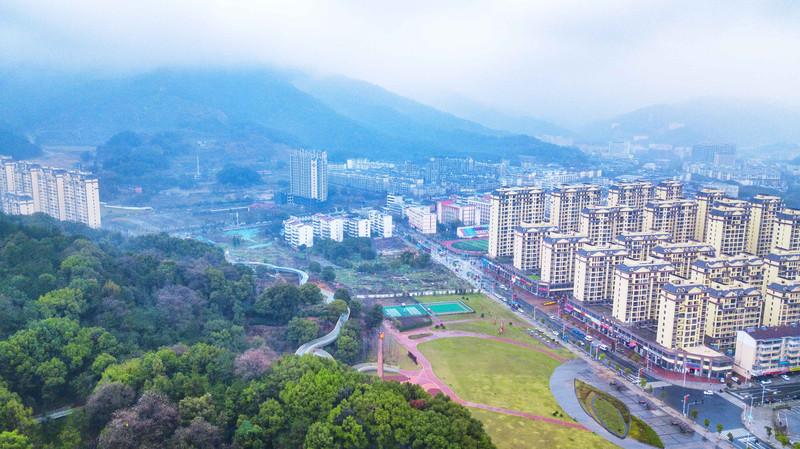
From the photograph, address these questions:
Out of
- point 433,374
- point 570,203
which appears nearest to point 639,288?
point 433,374

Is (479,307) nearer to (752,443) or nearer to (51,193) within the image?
(752,443)

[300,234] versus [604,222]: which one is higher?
[604,222]

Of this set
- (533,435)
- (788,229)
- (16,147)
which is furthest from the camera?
(16,147)

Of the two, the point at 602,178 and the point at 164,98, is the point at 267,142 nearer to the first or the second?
the point at 164,98

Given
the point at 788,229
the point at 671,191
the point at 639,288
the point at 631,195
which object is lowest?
the point at 639,288

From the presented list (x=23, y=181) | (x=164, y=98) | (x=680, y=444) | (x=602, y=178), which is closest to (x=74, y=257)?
(x=680, y=444)

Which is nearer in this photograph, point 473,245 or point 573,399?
point 573,399
